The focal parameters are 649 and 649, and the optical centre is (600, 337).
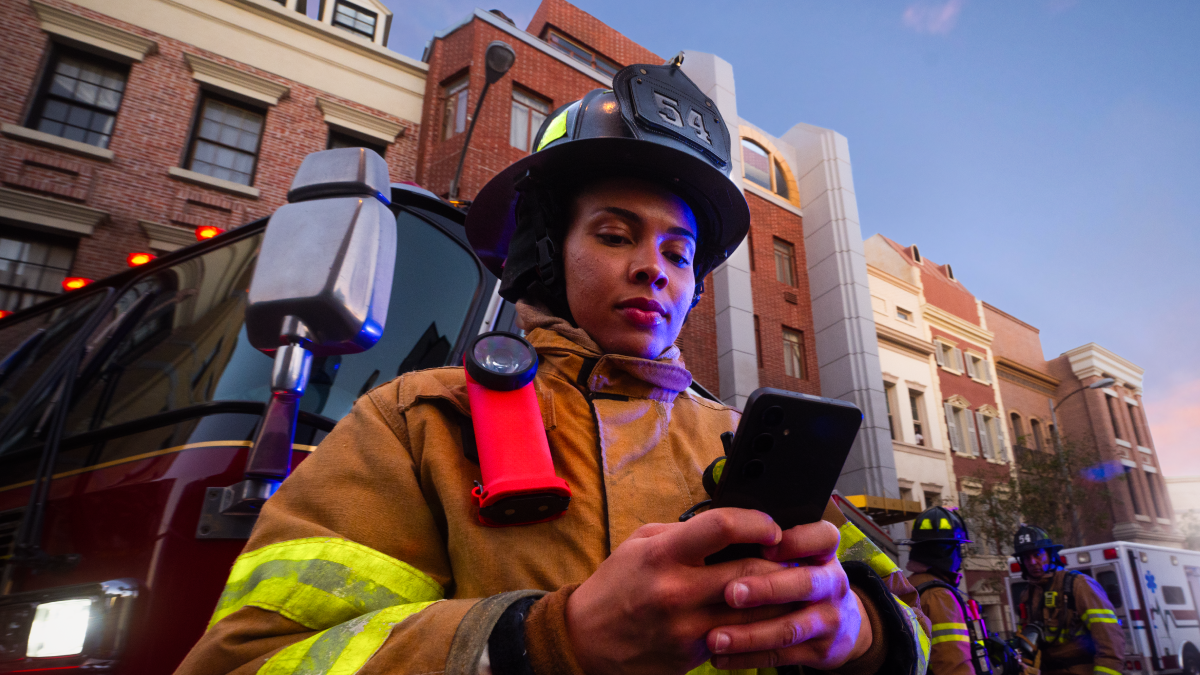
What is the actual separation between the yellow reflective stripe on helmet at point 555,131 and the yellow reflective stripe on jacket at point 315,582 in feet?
4.24

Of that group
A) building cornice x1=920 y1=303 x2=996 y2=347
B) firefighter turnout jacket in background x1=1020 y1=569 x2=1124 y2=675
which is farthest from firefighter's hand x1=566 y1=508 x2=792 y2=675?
building cornice x1=920 y1=303 x2=996 y2=347

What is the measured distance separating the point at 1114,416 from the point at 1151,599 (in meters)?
22.8

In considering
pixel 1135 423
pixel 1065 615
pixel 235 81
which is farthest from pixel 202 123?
pixel 1135 423

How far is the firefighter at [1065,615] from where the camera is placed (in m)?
6.27

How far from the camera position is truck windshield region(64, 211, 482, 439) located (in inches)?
103

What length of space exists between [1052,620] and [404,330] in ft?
25.2

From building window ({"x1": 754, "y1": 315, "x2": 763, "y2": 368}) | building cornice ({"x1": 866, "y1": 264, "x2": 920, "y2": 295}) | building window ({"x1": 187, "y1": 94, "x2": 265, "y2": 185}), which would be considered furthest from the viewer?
building cornice ({"x1": 866, "y1": 264, "x2": 920, "y2": 295})

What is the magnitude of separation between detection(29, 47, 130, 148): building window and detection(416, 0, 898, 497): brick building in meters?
5.01

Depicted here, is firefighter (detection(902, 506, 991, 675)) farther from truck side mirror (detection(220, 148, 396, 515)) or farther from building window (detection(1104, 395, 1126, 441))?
building window (detection(1104, 395, 1126, 441))

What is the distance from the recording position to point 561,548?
1237 millimetres

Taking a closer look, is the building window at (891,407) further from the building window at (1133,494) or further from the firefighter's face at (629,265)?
the firefighter's face at (629,265)

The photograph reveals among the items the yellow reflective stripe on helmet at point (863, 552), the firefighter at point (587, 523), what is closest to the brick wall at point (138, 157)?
Result: the firefighter at point (587, 523)

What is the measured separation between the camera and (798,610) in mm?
875

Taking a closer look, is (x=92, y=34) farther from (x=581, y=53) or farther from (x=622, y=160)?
(x=622, y=160)
